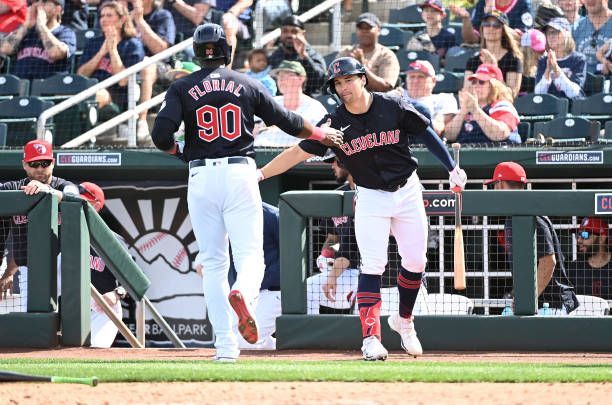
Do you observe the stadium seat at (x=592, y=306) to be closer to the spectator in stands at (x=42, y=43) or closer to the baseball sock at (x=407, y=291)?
the baseball sock at (x=407, y=291)

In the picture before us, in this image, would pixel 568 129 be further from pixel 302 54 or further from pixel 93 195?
pixel 93 195

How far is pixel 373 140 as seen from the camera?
6570mm

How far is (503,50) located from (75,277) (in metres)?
4.35

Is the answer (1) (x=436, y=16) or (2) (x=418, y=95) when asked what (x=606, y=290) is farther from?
(1) (x=436, y=16)

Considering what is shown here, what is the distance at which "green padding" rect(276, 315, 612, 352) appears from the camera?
24.5 feet

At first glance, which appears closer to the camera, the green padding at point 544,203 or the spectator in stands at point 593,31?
the green padding at point 544,203

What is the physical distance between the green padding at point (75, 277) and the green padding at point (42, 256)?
83mm

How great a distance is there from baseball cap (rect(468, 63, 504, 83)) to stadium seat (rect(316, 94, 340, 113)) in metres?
1.25

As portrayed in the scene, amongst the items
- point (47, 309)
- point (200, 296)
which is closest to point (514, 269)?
point (47, 309)

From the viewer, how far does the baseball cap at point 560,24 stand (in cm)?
1000

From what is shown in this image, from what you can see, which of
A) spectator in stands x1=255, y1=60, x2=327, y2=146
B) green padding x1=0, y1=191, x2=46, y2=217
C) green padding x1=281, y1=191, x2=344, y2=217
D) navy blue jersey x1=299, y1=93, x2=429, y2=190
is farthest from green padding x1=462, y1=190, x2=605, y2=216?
green padding x1=0, y1=191, x2=46, y2=217

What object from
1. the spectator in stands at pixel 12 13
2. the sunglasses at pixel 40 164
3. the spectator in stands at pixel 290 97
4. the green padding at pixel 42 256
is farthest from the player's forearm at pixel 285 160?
the spectator in stands at pixel 12 13

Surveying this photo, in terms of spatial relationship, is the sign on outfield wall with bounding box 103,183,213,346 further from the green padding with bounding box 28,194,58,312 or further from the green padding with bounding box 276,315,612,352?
the green padding with bounding box 276,315,612,352

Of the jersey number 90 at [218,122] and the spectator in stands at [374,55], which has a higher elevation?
the spectator in stands at [374,55]
